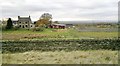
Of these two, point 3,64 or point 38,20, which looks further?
point 38,20

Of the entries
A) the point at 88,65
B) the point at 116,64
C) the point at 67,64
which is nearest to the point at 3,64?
the point at 67,64

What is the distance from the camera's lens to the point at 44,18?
241 feet

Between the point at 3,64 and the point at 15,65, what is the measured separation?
0.62m

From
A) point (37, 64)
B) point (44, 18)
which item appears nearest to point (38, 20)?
point (44, 18)

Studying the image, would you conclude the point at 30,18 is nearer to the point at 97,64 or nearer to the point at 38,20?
the point at 38,20

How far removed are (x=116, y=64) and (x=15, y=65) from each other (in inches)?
197

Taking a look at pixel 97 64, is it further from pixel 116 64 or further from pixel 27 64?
pixel 27 64

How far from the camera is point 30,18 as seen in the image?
231 feet

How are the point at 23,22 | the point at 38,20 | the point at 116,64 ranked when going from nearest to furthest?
the point at 116,64, the point at 23,22, the point at 38,20

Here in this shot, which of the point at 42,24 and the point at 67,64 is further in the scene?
the point at 42,24

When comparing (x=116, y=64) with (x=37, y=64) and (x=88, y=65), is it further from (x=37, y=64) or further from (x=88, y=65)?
(x=37, y=64)

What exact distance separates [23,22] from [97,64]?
57862 millimetres

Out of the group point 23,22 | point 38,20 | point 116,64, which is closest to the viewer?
point 116,64

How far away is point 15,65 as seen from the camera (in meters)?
11.9
